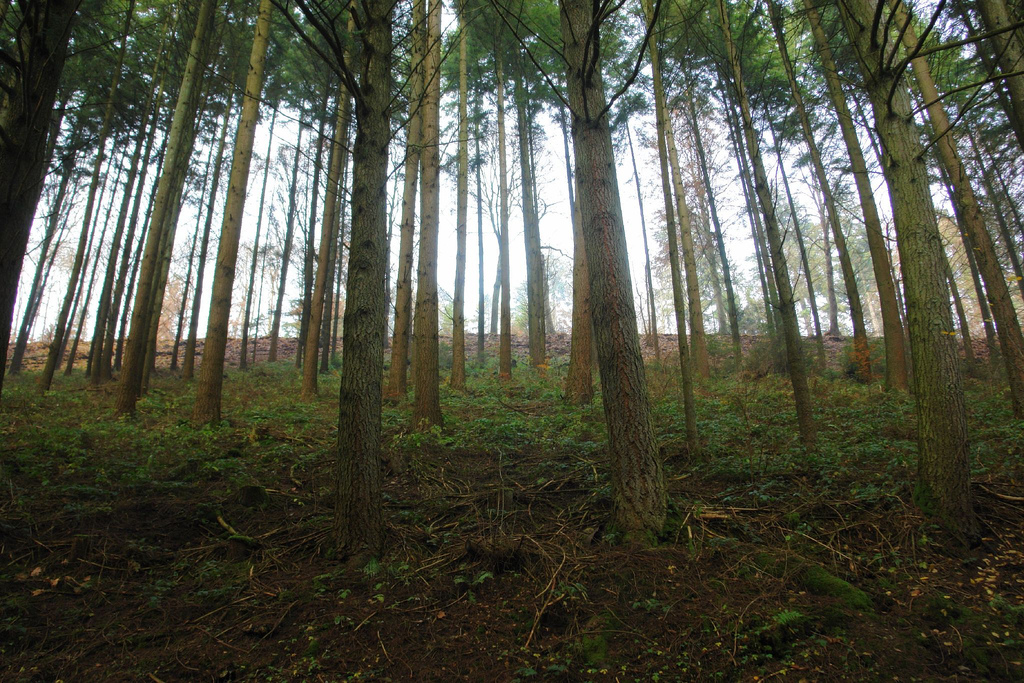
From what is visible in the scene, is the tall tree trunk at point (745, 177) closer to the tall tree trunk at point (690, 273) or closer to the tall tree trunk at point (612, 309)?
the tall tree trunk at point (690, 273)

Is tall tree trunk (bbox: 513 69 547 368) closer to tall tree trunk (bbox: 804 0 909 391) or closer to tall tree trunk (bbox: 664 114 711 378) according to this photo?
tall tree trunk (bbox: 664 114 711 378)

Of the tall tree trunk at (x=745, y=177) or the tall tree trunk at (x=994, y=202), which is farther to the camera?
the tall tree trunk at (x=745, y=177)

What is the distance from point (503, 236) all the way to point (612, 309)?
1196cm

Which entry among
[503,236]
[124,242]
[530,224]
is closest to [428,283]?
[530,224]

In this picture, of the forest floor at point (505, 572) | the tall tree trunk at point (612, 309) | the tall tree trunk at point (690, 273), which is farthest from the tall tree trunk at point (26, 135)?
the tall tree trunk at point (690, 273)

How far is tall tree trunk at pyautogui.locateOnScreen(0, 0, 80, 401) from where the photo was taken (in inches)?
139

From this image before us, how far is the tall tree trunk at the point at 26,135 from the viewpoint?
3520 mm

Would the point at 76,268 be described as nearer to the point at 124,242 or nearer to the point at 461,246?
the point at 124,242

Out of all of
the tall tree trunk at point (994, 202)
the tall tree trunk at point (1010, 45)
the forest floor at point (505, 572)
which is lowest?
the forest floor at point (505, 572)

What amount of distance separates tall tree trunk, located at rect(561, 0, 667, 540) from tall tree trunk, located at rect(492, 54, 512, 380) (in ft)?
30.7

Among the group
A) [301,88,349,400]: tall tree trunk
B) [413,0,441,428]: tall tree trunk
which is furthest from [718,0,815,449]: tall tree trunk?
[301,88,349,400]: tall tree trunk

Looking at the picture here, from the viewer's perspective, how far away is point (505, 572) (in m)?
3.28

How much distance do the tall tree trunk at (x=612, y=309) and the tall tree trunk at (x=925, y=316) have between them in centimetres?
195

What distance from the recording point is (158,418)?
8008 millimetres
